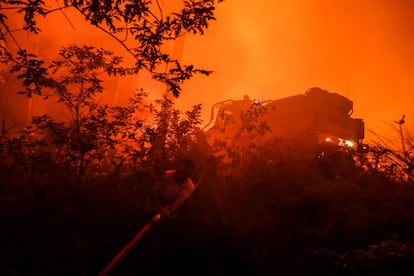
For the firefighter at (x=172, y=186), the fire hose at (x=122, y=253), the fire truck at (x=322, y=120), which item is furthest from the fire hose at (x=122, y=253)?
the fire truck at (x=322, y=120)

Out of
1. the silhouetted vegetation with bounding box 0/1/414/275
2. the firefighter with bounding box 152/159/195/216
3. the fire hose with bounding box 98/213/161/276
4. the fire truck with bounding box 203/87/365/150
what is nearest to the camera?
the fire hose with bounding box 98/213/161/276

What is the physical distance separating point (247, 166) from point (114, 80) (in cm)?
2811

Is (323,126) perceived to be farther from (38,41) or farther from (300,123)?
(38,41)

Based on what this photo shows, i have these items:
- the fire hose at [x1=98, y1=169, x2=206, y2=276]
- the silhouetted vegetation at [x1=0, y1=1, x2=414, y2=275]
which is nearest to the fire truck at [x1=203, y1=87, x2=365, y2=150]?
the silhouetted vegetation at [x1=0, y1=1, x2=414, y2=275]

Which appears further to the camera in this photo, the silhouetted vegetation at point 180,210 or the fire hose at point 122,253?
the silhouetted vegetation at point 180,210

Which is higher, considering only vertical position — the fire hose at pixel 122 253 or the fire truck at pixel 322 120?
the fire truck at pixel 322 120

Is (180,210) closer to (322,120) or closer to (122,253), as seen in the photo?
(122,253)

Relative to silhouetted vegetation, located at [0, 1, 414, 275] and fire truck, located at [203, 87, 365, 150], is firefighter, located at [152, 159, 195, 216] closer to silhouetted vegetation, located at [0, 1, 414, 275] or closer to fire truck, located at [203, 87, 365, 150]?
silhouetted vegetation, located at [0, 1, 414, 275]

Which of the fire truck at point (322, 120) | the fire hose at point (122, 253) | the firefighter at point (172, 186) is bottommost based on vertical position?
the fire hose at point (122, 253)

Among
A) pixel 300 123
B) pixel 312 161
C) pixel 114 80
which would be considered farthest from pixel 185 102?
pixel 312 161

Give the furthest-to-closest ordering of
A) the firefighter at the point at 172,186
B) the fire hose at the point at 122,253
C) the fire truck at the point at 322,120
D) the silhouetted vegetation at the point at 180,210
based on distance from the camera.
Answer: the fire truck at the point at 322,120, the firefighter at the point at 172,186, the silhouetted vegetation at the point at 180,210, the fire hose at the point at 122,253

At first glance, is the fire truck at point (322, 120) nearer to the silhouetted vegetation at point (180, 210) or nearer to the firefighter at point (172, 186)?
the silhouetted vegetation at point (180, 210)

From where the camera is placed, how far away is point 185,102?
55312mm

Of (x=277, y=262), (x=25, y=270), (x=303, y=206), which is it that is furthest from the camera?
(x=303, y=206)
